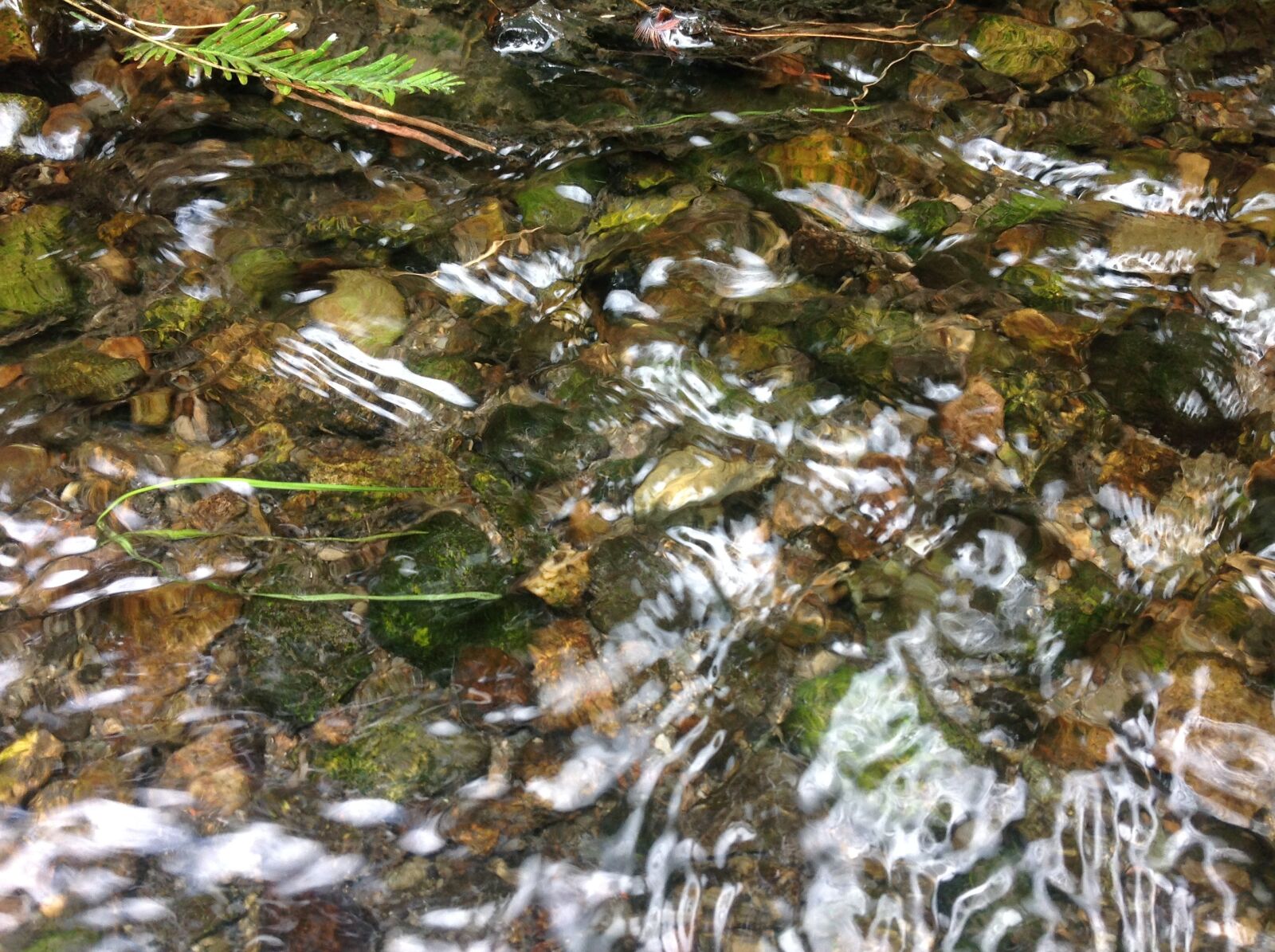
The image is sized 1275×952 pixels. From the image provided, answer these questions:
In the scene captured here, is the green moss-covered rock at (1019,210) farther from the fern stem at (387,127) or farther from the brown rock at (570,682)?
the brown rock at (570,682)

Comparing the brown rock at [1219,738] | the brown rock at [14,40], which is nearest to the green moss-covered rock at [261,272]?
the brown rock at [14,40]

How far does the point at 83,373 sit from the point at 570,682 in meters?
1.99

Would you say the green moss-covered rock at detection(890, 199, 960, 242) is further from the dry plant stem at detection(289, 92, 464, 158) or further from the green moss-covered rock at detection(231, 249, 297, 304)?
the green moss-covered rock at detection(231, 249, 297, 304)

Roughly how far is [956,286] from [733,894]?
7.39 feet

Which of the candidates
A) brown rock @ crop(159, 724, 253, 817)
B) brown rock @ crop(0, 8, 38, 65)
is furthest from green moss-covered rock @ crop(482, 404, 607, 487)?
brown rock @ crop(0, 8, 38, 65)

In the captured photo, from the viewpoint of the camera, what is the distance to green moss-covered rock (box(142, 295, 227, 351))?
2.98m

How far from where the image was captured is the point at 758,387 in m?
3.04

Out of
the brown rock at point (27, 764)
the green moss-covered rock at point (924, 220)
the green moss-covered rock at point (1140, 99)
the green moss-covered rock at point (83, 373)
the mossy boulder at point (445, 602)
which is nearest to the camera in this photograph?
the brown rock at point (27, 764)

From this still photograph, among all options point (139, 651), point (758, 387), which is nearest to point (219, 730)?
point (139, 651)

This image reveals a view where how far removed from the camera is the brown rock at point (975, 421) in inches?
117

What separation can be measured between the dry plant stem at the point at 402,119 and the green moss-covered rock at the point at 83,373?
1197mm

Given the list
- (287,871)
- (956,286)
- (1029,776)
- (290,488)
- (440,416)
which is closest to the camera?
(287,871)

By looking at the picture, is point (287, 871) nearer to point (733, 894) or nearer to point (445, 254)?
point (733, 894)

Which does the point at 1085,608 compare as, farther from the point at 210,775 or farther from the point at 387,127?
the point at 387,127
